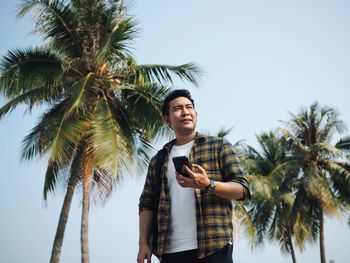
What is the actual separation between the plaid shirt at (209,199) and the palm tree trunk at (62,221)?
8159 mm

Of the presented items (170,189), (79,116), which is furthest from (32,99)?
(170,189)

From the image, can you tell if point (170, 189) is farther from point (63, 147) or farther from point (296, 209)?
point (296, 209)

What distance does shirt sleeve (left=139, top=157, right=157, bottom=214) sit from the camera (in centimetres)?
299

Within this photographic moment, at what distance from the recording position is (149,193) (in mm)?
3031

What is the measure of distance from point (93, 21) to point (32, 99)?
2.97 m

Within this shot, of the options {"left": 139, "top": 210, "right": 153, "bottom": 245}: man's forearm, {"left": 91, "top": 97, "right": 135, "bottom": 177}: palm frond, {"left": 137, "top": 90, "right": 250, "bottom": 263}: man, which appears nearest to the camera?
{"left": 137, "top": 90, "right": 250, "bottom": 263}: man

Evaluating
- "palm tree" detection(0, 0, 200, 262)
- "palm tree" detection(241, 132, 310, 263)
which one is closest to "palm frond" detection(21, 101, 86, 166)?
"palm tree" detection(0, 0, 200, 262)

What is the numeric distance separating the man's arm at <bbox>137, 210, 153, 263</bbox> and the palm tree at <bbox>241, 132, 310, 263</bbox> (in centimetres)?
1652

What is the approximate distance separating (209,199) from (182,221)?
232mm

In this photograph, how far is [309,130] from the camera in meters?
22.7

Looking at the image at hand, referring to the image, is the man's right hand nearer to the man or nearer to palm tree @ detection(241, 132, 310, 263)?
the man

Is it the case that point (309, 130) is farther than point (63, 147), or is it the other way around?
point (309, 130)

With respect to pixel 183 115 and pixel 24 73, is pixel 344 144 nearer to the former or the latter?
pixel 24 73

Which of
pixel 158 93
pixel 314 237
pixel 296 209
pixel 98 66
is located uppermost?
pixel 98 66
